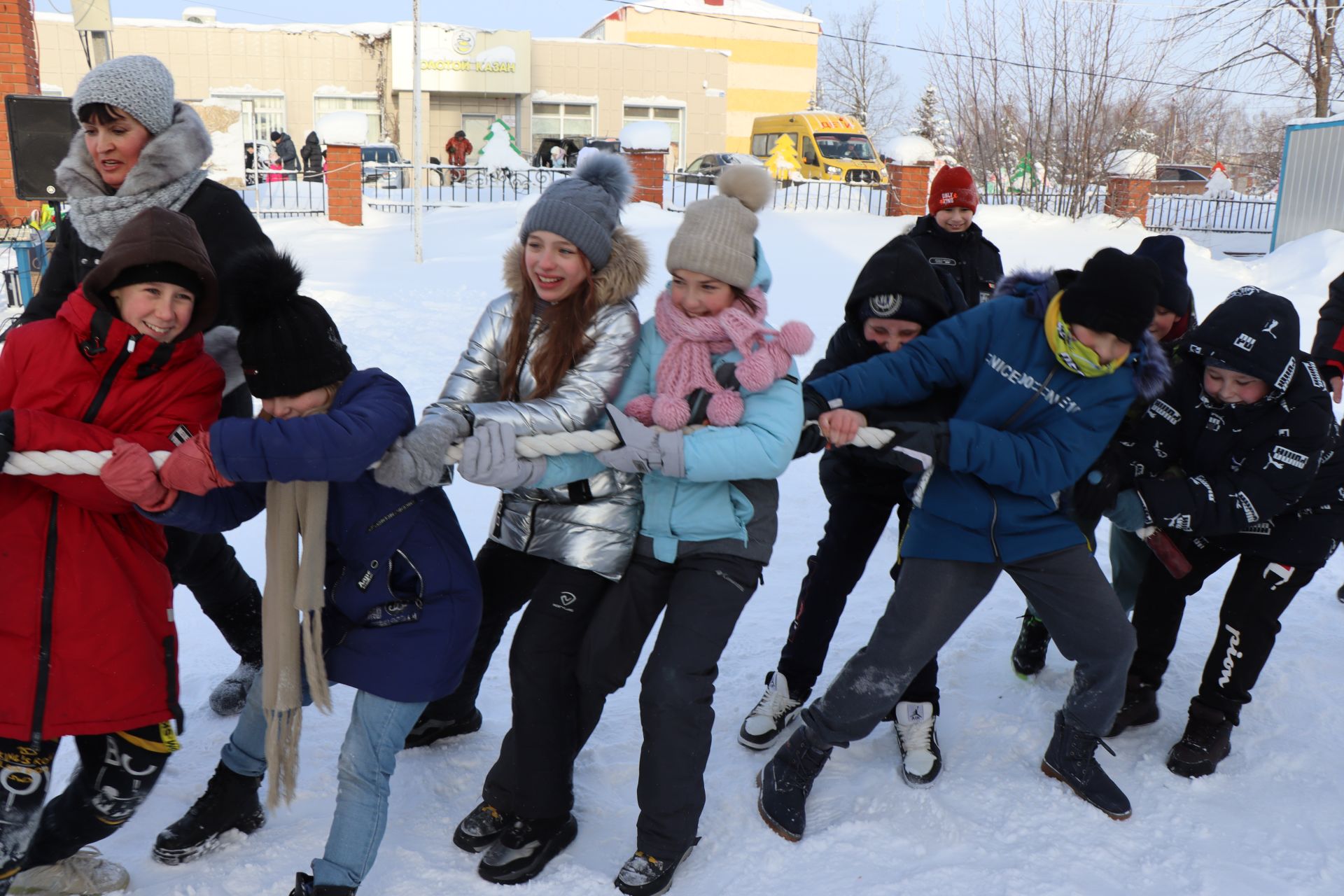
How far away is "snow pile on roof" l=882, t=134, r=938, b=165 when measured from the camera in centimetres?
1580

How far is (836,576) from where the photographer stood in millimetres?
3160

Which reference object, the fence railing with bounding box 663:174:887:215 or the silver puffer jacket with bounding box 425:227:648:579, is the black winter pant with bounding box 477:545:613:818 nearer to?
the silver puffer jacket with bounding box 425:227:648:579

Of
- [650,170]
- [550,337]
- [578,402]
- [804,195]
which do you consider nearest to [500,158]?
[650,170]

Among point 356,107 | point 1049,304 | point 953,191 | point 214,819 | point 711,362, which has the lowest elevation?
point 214,819

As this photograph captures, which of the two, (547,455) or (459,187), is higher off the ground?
(459,187)

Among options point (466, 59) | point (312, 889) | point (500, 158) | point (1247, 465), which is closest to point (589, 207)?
point (312, 889)

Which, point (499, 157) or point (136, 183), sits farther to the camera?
point (499, 157)

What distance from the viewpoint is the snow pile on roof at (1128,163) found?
16.5 meters

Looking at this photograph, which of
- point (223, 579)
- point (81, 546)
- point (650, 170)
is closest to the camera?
point (81, 546)

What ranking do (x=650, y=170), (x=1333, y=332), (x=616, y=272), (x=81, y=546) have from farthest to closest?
(x=650, y=170), (x=1333, y=332), (x=616, y=272), (x=81, y=546)

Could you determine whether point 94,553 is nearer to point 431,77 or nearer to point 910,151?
point 910,151

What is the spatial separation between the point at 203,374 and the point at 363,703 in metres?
0.86

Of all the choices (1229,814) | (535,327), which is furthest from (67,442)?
(1229,814)

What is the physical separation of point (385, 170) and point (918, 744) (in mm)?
23463
